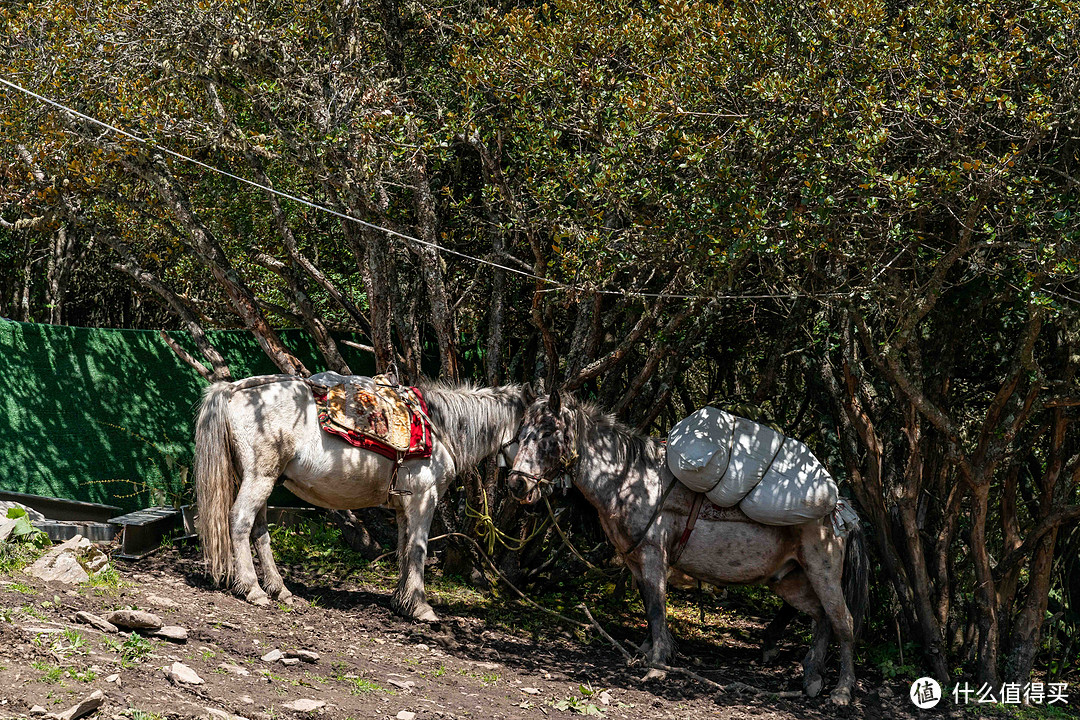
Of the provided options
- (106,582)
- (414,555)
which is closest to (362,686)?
(414,555)

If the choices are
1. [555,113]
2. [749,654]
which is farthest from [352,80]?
[749,654]

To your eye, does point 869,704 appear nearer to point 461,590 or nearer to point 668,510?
point 668,510

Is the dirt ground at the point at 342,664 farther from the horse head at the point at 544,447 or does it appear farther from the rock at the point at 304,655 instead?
the horse head at the point at 544,447

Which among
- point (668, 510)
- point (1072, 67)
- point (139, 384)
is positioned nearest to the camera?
point (1072, 67)

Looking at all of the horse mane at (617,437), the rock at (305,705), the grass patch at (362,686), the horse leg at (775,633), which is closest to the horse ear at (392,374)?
the horse mane at (617,437)

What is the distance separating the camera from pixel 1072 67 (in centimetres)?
550

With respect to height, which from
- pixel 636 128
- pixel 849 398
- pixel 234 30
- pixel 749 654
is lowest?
pixel 749 654

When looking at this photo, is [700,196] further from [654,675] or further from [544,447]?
[654,675]

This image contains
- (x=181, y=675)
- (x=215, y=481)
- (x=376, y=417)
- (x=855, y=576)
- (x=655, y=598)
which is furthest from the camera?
(x=376, y=417)

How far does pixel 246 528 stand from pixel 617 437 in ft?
8.94

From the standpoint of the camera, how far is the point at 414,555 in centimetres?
719

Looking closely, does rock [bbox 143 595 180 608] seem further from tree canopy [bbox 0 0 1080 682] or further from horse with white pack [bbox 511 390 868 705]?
tree canopy [bbox 0 0 1080 682]

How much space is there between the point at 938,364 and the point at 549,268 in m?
3.18

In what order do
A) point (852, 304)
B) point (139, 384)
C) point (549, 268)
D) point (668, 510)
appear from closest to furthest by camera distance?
point (852, 304) → point (668, 510) → point (549, 268) → point (139, 384)
